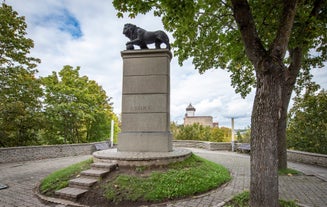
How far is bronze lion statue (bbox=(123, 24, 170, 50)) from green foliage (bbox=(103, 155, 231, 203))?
15.3ft

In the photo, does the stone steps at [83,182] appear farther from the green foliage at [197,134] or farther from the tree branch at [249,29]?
the green foliage at [197,134]

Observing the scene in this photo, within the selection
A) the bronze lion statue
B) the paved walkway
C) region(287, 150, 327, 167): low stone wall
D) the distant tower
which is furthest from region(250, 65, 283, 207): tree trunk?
the distant tower

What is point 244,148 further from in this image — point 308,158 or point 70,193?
point 70,193

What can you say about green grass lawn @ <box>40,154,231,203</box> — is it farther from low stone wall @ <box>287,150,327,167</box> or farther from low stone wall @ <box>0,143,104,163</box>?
low stone wall @ <box>0,143,104,163</box>

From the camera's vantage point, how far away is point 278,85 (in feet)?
12.0

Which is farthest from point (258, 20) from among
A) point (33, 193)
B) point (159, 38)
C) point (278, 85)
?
point (33, 193)

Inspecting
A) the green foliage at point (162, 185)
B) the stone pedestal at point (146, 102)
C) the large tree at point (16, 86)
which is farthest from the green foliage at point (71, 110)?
the green foliage at point (162, 185)

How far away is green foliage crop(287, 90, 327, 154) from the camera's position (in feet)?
33.4

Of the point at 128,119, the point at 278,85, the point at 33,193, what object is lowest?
the point at 33,193

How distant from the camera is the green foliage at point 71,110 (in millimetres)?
13625

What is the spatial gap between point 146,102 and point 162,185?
332cm

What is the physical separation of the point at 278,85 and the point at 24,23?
12411mm

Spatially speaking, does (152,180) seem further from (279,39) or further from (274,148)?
(279,39)

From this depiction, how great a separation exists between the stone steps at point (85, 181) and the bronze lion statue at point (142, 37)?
4.57m
